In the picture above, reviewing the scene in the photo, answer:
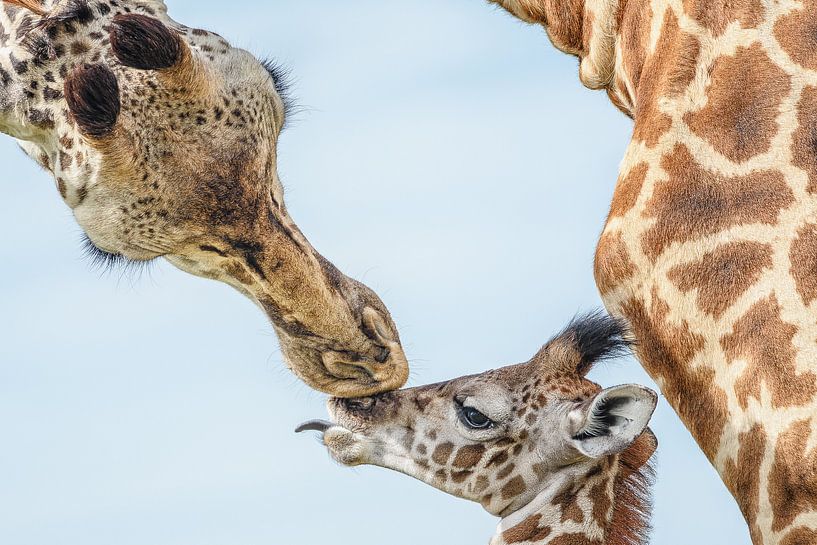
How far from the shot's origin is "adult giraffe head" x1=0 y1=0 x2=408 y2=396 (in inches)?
192

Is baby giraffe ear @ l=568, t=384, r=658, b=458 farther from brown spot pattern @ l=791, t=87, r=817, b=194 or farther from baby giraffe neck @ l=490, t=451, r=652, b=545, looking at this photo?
brown spot pattern @ l=791, t=87, r=817, b=194

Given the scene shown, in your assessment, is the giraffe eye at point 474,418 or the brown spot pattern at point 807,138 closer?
the brown spot pattern at point 807,138

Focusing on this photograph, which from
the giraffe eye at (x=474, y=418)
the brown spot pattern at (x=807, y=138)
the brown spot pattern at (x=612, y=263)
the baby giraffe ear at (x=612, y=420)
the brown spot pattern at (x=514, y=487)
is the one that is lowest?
the brown spot pattern at (x=514, y=487)

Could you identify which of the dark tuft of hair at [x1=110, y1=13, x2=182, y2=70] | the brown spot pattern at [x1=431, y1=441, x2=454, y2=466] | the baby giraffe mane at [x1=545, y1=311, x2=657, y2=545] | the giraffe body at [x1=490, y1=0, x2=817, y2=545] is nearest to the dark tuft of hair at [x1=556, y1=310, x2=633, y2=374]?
the baby giraffe mane at [x1=545, y1=311, x2=657, y2=545]

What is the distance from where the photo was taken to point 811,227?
157 inches

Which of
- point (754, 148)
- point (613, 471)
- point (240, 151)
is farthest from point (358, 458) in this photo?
point (754, 148)

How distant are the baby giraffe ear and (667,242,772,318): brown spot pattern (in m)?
1.17

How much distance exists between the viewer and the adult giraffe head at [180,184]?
4.89 m

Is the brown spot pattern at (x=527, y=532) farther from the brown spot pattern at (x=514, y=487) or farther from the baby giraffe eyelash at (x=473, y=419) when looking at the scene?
the baby giraffe eyelash at (x=473, y=419)

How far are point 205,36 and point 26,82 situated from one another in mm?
677

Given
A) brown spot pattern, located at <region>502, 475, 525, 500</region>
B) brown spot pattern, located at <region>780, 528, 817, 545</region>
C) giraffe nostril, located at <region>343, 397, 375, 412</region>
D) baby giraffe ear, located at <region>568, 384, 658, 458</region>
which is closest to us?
brown spot pattern, located at <region>780, 528, 817, 545</region>

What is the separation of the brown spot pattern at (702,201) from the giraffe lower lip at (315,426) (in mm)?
1914

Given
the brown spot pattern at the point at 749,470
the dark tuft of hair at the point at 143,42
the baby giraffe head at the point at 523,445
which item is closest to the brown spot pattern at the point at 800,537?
the brown spot pattern at the point at 749,470

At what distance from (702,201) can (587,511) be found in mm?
1926
